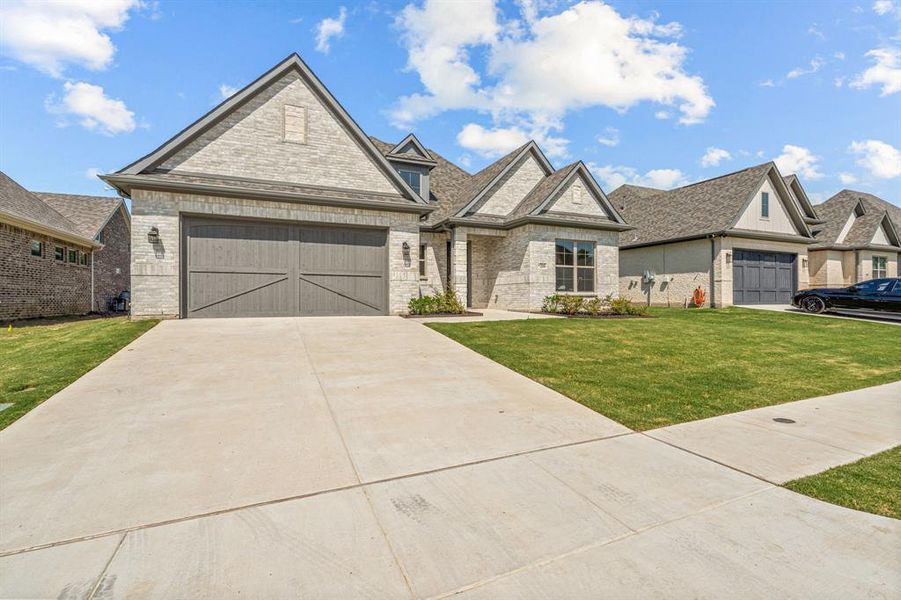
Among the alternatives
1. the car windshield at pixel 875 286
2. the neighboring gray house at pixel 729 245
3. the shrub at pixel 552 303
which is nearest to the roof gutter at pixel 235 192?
the shrub at pixel 552 303

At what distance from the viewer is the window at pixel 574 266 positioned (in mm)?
17641

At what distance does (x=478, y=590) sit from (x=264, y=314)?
469 inches

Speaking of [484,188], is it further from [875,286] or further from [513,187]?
[875,286]

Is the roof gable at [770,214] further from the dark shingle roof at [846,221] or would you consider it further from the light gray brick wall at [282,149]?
the light gray brick wall at [282,149]

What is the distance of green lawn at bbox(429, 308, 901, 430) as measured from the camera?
5746 millimetres

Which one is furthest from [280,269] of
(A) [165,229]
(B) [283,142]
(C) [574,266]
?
(C) [574,266]

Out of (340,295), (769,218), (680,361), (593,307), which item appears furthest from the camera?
(769,218)

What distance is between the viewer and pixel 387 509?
9.70ft

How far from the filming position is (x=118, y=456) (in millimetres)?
3709

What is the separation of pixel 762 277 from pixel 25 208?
32594 mm

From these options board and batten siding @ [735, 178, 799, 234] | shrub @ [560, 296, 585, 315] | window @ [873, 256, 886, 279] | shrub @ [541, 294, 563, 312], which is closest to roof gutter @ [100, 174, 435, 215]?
shrub @ [541, 294, 563, 312]

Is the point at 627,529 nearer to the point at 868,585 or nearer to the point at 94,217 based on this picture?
the point at 868,585

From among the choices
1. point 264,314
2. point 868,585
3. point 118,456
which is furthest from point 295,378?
point 264,314

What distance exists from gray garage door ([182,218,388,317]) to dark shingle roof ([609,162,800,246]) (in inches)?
643
